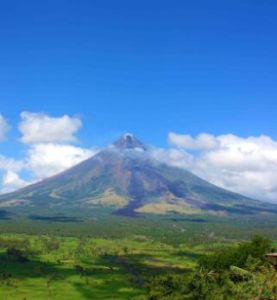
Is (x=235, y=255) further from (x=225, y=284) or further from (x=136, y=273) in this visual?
(x=136, y=273)

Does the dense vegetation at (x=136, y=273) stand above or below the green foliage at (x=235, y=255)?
below

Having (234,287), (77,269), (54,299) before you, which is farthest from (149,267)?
(234,287)

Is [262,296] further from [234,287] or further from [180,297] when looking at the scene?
[180,297]

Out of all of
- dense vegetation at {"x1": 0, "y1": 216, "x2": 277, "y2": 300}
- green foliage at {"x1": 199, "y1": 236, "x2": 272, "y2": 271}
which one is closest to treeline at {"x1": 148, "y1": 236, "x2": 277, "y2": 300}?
dense vegetation at {"x1": 0, "y1": 216, "x2": 277, "y2": 300}

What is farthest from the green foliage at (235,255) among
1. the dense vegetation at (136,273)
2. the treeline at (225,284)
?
the treeline at (225,284)

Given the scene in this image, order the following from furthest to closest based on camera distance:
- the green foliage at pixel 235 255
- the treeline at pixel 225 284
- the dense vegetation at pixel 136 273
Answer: the green foliage at pixel 235 255
the dense vegetation at pixel 136 273
the treeline at pixel 225 284

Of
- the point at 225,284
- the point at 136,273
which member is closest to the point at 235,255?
the point at 225,284

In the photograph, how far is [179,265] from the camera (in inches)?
6152

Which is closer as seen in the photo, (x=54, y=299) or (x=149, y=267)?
(x=54, y=299)

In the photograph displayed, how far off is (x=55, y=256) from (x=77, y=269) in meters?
31.8

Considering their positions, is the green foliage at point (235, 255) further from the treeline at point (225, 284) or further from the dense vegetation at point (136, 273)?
the treeline at point (225, 284)

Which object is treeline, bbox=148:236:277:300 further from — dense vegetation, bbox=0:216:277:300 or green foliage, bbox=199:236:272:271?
green foliage, bbox=199:236:272:271

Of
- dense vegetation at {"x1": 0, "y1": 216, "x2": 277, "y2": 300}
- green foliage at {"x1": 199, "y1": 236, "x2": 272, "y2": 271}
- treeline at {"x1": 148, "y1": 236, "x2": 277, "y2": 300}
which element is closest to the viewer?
treeline at {"x1": 148, "y1": 236, "x2": 277, "y2": 300}

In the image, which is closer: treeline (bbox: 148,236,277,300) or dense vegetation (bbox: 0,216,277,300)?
treeline (bbox: 148,236,277,300)
